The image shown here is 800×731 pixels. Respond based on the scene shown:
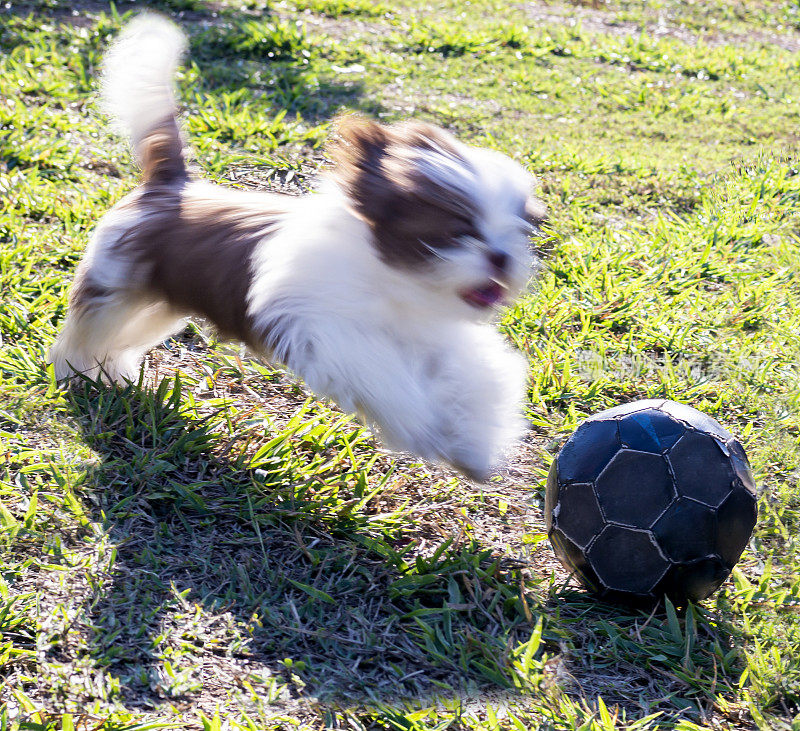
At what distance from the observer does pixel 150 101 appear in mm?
2920

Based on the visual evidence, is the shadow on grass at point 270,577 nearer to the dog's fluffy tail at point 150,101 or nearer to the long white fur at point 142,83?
the dog's fluffy tail at point 150,101

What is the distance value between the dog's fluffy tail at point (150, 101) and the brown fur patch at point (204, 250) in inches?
7.2

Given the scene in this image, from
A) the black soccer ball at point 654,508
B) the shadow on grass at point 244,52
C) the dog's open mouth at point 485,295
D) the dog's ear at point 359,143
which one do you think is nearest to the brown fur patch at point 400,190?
the dog's ear at point 359,143

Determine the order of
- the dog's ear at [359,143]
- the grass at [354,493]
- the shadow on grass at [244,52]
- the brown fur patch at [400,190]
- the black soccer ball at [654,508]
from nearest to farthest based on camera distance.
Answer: the grass at [354,493] < the black soccer ball at [654,508] < the brown fur patch at [400,190] < the dog's ear at [359,143] < the shadow on grass at [244,52]

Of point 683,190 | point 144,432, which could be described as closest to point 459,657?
point 144,432

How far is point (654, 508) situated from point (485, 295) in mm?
666

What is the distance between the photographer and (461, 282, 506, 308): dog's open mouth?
2.32 m

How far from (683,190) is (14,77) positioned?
3.84 metres

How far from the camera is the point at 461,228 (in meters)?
2.26

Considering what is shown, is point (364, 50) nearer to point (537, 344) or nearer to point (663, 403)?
point (537, 344)

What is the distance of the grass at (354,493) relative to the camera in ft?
6.63

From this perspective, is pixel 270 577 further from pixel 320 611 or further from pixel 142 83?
pixel 142 83

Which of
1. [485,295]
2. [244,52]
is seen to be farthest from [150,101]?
[244,52]

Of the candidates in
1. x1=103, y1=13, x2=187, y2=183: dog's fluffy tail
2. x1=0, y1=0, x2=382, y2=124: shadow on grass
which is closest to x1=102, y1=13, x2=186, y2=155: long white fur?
x1=103, y1=13, x2=187, y2=183: dog's fluffy tail
